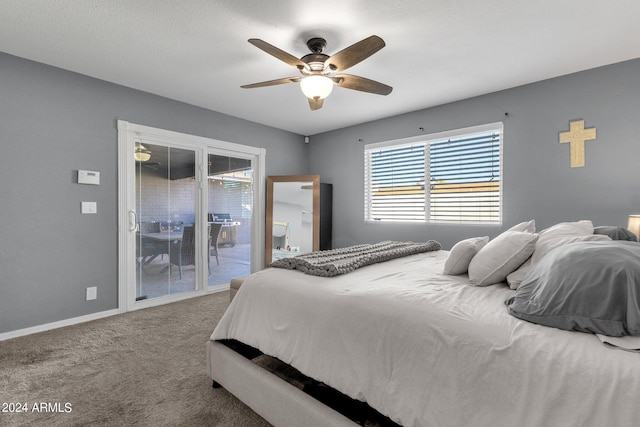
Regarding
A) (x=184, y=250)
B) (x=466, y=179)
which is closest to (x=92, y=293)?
(x=184, y=250)

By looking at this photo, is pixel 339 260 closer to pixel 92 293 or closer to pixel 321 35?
pixel 321 35

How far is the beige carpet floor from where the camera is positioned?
1652mm

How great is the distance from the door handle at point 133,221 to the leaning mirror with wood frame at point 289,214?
6.21 ft

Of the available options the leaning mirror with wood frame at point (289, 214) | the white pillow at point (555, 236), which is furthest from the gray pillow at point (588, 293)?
the leaning mirror with wood frame at point (289, 214)

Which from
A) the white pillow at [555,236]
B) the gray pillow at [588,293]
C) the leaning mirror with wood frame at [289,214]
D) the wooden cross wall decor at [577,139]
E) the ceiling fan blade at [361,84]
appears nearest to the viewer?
the gray pillow at [588,293]

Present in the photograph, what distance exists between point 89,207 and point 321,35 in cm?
290

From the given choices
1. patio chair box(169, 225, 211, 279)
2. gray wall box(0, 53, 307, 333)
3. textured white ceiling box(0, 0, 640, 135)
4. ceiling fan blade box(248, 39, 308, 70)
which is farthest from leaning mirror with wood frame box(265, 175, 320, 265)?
ceiling fan blade box(248, 39, 308, 70)

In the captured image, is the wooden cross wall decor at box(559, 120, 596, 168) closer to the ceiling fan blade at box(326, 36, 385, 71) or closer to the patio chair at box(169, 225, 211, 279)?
the ceiling fan blade at box(326, 36, 385, 71)

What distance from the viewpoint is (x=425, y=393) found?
40.9 inches

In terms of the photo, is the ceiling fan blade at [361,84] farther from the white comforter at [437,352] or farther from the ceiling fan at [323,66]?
→ the white comforter at [437,352]

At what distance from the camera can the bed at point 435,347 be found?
836mm

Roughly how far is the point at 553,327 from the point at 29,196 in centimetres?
398

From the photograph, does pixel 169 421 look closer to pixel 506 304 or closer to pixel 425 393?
pixel 425 393

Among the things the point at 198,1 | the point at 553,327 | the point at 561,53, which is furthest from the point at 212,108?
the point at 553,327
